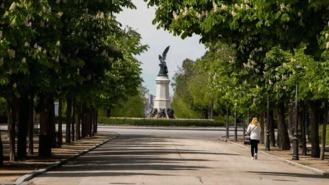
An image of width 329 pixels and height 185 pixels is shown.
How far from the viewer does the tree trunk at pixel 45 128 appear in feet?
108

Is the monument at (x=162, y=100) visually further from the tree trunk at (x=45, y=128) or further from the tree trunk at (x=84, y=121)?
the tree trunk at (x=45, y=128)

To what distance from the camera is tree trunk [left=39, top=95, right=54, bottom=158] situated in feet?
108

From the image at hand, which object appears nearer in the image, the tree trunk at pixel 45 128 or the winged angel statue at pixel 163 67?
the tree trunk at pixel 45 128

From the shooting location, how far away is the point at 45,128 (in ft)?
114

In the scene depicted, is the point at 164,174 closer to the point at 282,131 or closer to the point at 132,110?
the point at 282,131

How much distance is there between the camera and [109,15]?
28.9m

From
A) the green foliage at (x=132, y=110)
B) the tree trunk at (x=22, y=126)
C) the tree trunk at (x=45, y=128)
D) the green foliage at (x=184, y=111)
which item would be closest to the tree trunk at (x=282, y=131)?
the tree trunk at (x=45, y=128)

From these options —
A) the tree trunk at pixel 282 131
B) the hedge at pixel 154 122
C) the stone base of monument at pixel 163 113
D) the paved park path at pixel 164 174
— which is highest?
the stone base of monument at pixel 163 113

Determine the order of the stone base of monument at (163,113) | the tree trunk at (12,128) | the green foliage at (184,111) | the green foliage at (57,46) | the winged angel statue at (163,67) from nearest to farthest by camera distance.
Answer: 1. the green foliage at (57,46)
2. the tree trunk at (12,128)
3. the stone base of monument at (163,113)
4. the winged angel statue at (163,67)
5. the green foliage at (184,111)

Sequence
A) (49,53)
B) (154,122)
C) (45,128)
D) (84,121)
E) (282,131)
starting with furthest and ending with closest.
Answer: (154,122) < (84,121) < (282,131) < (45,128) < (49,53)

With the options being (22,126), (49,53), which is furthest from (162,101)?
(49,53)

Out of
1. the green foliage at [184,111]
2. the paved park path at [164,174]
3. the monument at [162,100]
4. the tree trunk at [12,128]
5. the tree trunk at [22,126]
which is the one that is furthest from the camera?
the green foliage at [184,111]

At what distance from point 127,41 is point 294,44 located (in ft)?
111

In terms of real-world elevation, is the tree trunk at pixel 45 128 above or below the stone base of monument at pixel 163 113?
below
